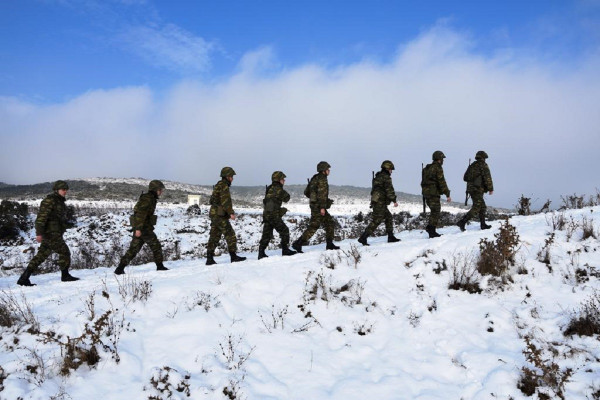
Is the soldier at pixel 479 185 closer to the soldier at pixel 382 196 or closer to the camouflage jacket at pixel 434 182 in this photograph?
the camouflage jacket at pixel 434 182

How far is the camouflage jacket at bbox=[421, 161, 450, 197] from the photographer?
9.11 m

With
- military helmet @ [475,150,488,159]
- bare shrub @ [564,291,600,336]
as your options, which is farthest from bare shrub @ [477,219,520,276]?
military helmet @ [475,150,488,159]

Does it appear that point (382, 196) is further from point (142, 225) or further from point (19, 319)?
point (19, 319)

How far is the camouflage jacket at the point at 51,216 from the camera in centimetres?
726

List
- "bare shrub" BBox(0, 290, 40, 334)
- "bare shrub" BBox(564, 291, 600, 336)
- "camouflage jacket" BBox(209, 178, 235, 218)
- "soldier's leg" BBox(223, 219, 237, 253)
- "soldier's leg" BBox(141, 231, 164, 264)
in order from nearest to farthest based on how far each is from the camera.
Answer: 1. "bare shrub" BBox(564, 291, 600, 336)
2. "bare shrub" BBox(0, 290, 40, 334)
3. "soldier's leg" BBox(141, 231, 164, 264)
4. "camouflage jacket" BBox(209, 178, 235, 218)
5. "soldier's leg" BBox(223, 219, 237, 253)

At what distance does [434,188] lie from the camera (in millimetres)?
9195

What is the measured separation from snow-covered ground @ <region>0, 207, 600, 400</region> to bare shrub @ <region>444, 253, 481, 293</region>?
0.11 metres

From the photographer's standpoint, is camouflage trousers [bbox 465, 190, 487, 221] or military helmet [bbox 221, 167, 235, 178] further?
camouflage trousers [bbox 465, 190, 487, 221]

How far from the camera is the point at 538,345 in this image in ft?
14.8

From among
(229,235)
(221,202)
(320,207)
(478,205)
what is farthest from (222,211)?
(478,205)

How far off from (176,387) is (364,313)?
295cm

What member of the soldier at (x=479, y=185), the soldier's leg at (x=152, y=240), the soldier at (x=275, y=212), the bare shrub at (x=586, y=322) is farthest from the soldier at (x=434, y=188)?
the soldier's leg at (x=152, y=240)

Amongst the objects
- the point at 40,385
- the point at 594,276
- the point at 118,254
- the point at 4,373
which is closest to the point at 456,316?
the point at 594,276

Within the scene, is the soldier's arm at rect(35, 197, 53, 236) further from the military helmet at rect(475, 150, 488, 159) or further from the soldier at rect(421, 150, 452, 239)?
the military helmet at rect(475, 150, 488, 159)
